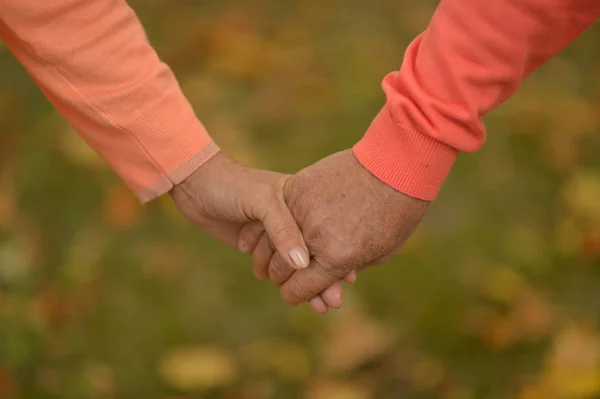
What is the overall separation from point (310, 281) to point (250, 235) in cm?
16

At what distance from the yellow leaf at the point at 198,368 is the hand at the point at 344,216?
535mm

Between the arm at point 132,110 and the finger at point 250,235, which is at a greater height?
the arm at point 132,110

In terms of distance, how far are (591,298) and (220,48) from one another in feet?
4.82

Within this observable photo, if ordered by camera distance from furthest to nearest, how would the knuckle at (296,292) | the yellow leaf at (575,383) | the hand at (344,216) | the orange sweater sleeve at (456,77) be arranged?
the yellow leaf at (575,383) → the knuckle at (296,292) → the hand at (344,216) → the orange sweater sleeve at (456,77)

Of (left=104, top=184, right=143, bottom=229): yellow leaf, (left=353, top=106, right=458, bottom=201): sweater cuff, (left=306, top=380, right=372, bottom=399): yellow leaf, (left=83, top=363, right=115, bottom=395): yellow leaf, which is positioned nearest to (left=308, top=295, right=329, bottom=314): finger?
(left=353, top=106, right=458, bottom=201): sweater cuff

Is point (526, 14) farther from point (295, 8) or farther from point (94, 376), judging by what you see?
point (295, 8)

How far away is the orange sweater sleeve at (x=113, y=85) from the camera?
1.18 m

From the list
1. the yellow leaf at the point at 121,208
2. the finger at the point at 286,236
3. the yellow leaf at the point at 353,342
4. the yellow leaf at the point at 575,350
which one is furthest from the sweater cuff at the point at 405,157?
the yellow leaf at the point at 121,208

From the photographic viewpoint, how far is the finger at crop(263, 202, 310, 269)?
1204mm

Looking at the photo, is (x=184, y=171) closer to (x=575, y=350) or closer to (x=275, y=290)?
(x=275, y=290)

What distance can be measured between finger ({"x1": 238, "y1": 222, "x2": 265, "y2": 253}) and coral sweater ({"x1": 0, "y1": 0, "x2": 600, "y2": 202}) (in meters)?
0.16

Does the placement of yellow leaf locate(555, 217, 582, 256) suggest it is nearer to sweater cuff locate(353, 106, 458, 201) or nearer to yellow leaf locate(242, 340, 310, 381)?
yellow leaf locate(242, 340, 310, 381)

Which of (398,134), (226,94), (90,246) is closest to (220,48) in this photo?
(226,94)

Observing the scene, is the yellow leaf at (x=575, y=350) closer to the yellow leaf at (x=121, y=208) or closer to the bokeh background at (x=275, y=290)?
the bokeh background at (x=275, y=290)
